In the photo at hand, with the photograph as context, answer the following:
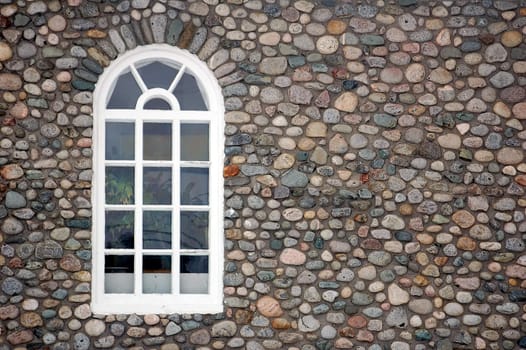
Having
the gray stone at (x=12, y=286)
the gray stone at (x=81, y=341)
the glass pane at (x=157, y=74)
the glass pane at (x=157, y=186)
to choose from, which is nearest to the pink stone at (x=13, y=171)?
the gray stone at (x=12, y=286)

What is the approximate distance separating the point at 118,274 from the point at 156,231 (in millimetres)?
511

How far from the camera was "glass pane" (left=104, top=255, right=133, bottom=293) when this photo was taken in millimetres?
8305

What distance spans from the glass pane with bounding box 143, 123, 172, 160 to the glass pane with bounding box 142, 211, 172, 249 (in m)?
0.52

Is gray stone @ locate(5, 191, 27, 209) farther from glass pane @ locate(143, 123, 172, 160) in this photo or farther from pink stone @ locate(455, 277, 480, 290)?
pink stone @ locate(455, 277, 480, 290)

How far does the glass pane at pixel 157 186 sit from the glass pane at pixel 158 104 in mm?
564

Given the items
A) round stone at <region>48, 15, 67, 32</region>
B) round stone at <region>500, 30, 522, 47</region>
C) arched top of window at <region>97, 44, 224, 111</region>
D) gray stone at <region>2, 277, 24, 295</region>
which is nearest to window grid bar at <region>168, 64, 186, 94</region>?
arched top of window at <region>97, 44, 224, 111</region>

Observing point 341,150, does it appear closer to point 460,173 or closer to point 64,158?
point 460,173

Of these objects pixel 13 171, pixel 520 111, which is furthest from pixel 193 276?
pixel 520 111

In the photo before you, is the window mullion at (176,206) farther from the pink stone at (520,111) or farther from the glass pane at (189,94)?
the pink stone at (520,111)

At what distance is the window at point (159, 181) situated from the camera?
8.29 metres

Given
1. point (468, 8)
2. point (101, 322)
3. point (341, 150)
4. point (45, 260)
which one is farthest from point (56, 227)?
point (468, 8)

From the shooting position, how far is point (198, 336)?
814 centimetres

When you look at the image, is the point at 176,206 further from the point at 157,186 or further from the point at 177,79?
the point at 177,79

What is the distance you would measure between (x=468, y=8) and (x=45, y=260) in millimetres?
4431
